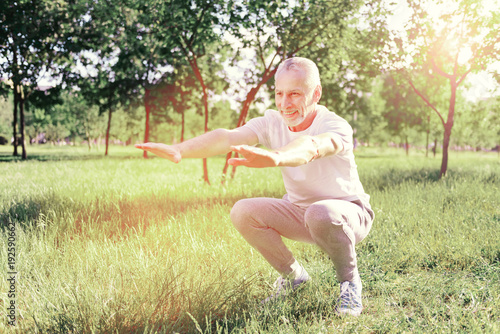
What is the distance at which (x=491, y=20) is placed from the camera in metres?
9.89

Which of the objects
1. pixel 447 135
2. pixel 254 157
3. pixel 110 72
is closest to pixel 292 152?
pixel 254 157

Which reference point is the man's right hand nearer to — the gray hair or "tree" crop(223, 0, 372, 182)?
the gray hair

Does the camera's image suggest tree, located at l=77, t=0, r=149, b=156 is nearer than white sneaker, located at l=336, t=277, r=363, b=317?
No

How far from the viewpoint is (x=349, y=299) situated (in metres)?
2.79

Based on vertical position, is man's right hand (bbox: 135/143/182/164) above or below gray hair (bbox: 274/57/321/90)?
below

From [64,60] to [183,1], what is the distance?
13.6 m

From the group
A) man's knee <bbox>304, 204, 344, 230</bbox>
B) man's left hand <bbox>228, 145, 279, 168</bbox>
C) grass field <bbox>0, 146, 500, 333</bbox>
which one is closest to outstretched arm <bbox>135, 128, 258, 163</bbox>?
man's left hand <bbox>228, 145, 279, 168</bbox>

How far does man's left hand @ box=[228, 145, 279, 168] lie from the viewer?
1657 mm

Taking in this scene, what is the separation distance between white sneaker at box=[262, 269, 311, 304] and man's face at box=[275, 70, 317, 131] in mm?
1333

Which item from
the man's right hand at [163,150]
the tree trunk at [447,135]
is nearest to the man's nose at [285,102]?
the man's right hand at [163,150]

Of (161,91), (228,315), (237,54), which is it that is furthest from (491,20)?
(161,91)

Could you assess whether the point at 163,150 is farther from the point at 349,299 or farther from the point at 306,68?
the point at 349,299

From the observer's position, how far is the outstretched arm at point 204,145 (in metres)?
2.05

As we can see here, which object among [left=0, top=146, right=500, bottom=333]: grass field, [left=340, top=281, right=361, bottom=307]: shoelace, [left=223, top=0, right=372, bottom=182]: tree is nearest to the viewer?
[left=0, top=146, right=500, bottom=333]: grass field
